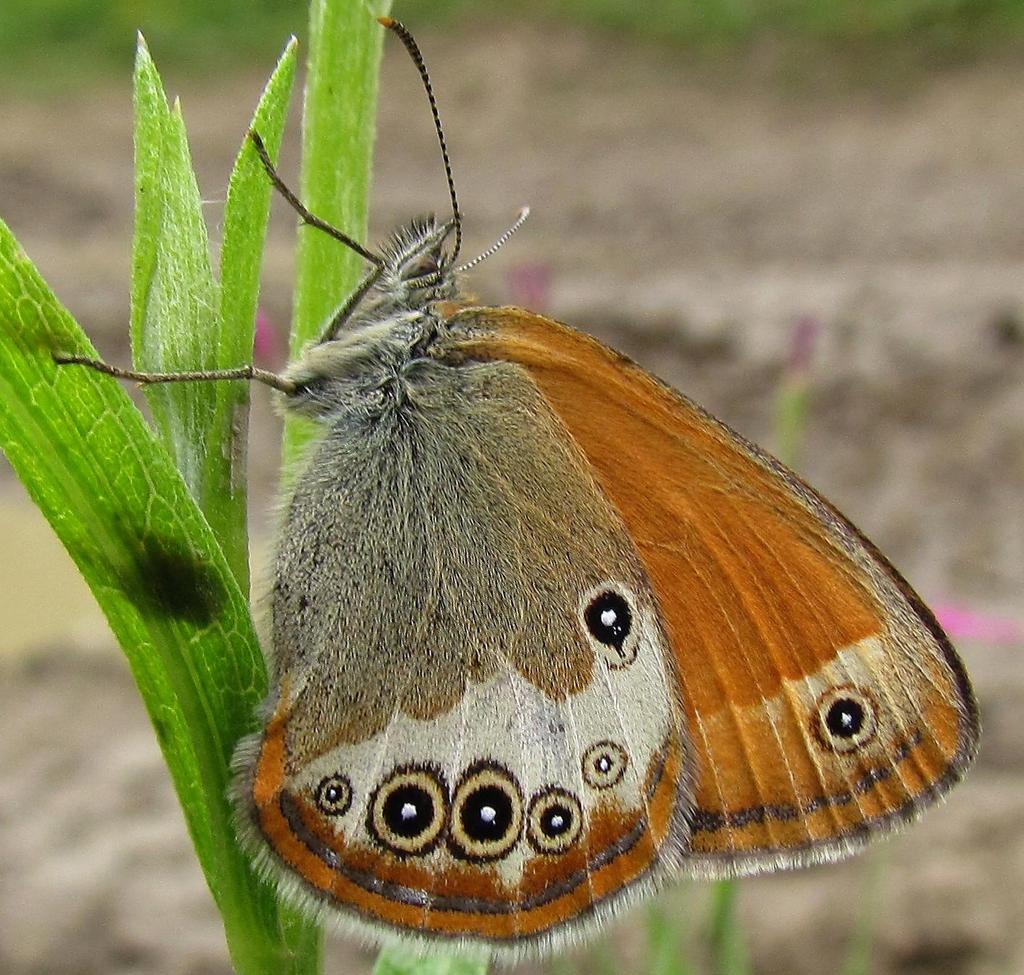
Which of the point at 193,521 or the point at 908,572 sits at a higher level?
the point at 908,572

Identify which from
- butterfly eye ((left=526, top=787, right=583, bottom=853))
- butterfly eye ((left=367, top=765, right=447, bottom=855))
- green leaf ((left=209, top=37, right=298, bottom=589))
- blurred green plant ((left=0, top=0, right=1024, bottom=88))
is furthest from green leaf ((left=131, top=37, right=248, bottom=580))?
blurred green plant ((left=0, top=0, right=1024, bottom=88))

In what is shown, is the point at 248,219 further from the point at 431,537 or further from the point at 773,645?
the point at 773,645

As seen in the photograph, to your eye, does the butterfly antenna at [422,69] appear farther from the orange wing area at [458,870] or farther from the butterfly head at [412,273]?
the orange wing area at [458,870]

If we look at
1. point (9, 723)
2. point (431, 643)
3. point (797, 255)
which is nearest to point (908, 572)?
point (797, 255)

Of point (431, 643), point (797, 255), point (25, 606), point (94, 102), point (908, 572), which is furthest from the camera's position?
point (94, 102)

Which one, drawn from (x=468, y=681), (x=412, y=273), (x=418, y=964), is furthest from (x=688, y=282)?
(x=418, y=964)

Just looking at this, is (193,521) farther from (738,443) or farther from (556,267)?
(556,267)

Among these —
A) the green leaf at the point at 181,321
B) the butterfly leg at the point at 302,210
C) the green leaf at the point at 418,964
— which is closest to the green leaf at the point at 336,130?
the butterfly leg at the point at 302,210
